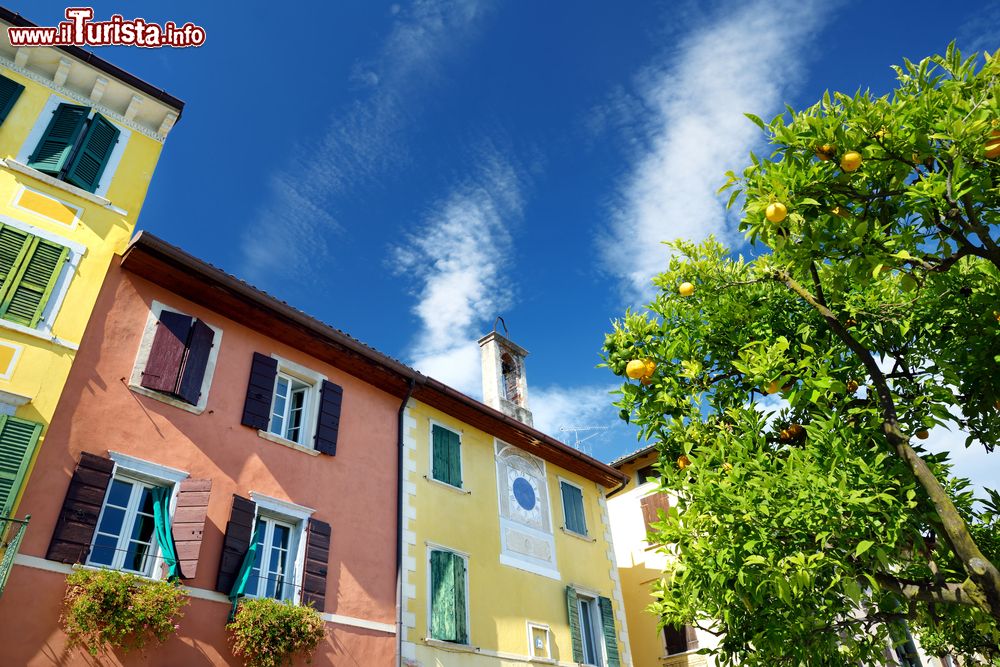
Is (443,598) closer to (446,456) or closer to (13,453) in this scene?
(446,456)

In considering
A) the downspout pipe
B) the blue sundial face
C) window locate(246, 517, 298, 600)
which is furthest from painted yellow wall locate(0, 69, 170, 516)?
the blue sundial face

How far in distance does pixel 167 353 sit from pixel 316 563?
12.4ft

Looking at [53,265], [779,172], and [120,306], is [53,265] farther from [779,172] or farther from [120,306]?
[779,172]

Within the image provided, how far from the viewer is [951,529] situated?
628cm

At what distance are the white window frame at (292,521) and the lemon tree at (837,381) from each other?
5.26 meters

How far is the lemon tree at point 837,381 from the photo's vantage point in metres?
5.83

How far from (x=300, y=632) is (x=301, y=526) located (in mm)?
1706

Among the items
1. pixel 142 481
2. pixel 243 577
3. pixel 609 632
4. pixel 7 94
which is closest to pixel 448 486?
pixel 243 577

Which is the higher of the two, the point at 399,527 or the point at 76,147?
the point at 76,147

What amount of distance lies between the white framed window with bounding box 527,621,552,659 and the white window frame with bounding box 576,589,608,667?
1133 mm

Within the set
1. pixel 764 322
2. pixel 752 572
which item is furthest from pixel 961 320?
pixel 752 572

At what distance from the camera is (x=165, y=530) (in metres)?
8.88

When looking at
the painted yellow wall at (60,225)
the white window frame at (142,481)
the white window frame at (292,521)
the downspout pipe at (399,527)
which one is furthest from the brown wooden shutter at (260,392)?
the downspout pipe at (399,527)

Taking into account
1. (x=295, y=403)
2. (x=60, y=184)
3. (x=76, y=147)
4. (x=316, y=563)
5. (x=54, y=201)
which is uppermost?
(x=76, y=147)
